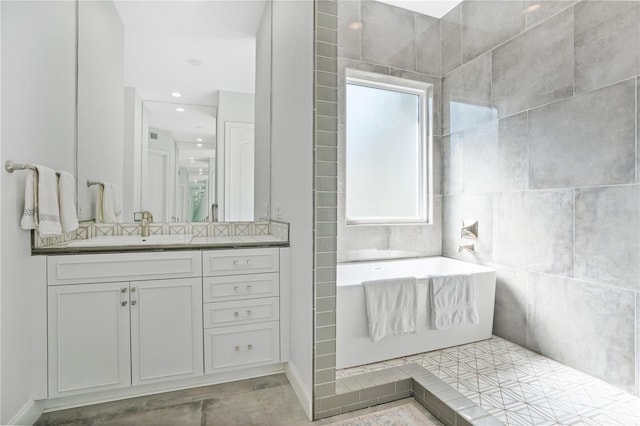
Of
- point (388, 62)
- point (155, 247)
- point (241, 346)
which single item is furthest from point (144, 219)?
point (388, 62)

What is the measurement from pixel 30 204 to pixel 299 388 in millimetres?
1669

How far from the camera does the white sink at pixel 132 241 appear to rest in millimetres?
1843

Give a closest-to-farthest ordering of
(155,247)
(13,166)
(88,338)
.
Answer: (13,166), (88,338), (155,247)

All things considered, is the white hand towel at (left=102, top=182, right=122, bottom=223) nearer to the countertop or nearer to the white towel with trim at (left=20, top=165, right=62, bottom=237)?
the countertop

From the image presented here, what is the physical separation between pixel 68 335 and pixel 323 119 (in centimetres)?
174

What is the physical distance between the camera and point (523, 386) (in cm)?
194

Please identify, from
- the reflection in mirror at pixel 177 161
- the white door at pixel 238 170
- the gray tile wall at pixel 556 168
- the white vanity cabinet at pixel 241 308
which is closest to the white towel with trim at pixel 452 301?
the gray tile wall at pixel 556 168

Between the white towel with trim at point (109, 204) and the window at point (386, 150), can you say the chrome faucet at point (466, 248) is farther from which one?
the white towel with trim at point (109, 204)

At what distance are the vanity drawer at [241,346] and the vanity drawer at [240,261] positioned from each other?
35 centimetres

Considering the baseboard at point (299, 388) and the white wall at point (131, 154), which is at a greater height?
the white wall at point (131, 154)

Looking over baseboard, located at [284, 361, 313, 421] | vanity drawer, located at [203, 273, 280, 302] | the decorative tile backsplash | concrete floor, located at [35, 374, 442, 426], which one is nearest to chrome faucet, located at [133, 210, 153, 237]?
the decorative tile backsplash

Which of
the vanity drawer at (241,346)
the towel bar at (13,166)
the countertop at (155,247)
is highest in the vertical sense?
the towel bar at (13,166)

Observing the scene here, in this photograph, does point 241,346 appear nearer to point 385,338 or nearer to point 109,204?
point 385,338

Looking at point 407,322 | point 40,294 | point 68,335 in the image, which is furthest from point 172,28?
point 407,322
